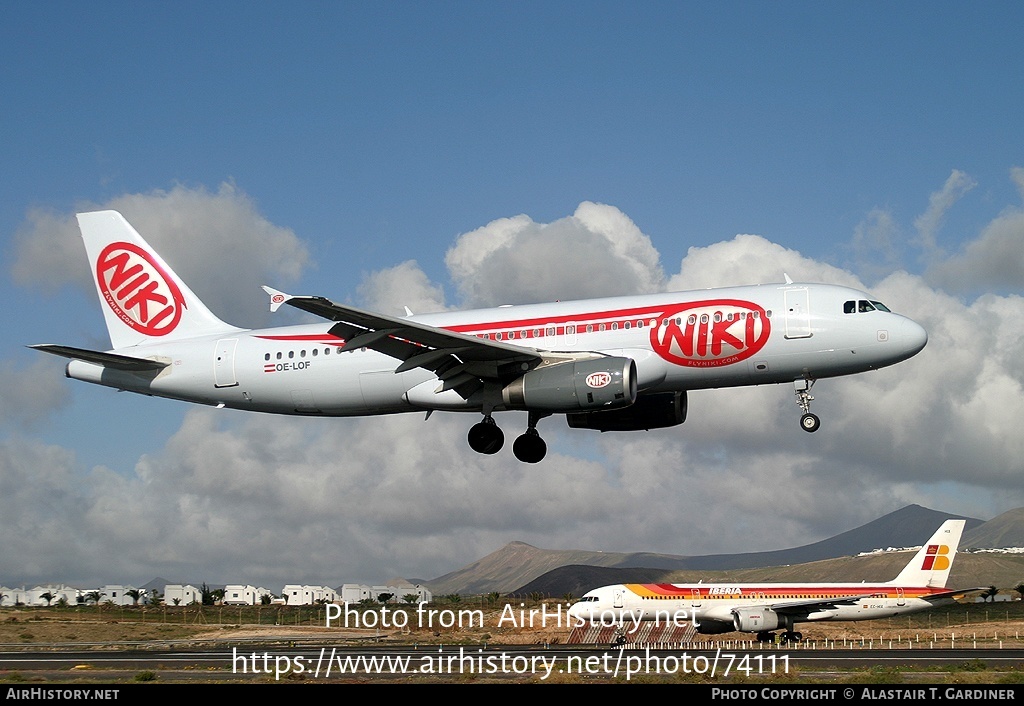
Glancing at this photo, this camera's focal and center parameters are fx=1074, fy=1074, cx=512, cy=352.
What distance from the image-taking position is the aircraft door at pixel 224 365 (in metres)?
40.0

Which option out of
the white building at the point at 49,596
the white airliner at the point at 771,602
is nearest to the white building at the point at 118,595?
the white building at the point at 49,596

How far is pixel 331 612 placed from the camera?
2931 inches

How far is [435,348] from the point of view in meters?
33.8

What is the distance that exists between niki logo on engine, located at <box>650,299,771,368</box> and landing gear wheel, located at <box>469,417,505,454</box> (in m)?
7.43

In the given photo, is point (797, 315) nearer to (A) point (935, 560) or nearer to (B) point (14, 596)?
(A) point (935, 560)

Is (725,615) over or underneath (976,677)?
over

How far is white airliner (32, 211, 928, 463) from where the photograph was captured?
3306 cm

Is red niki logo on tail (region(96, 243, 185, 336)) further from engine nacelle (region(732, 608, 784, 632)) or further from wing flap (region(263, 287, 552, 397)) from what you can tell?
engine nacelle (region(732, 608, 784, 632))

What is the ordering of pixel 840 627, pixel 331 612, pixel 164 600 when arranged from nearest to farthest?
pixel 840 627, pixel 331 612, pixel 164 600

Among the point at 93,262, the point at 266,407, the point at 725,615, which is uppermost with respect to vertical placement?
the point at 93,262

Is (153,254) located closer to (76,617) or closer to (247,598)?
(76,617)

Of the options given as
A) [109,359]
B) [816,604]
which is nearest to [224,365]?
[109,359]
